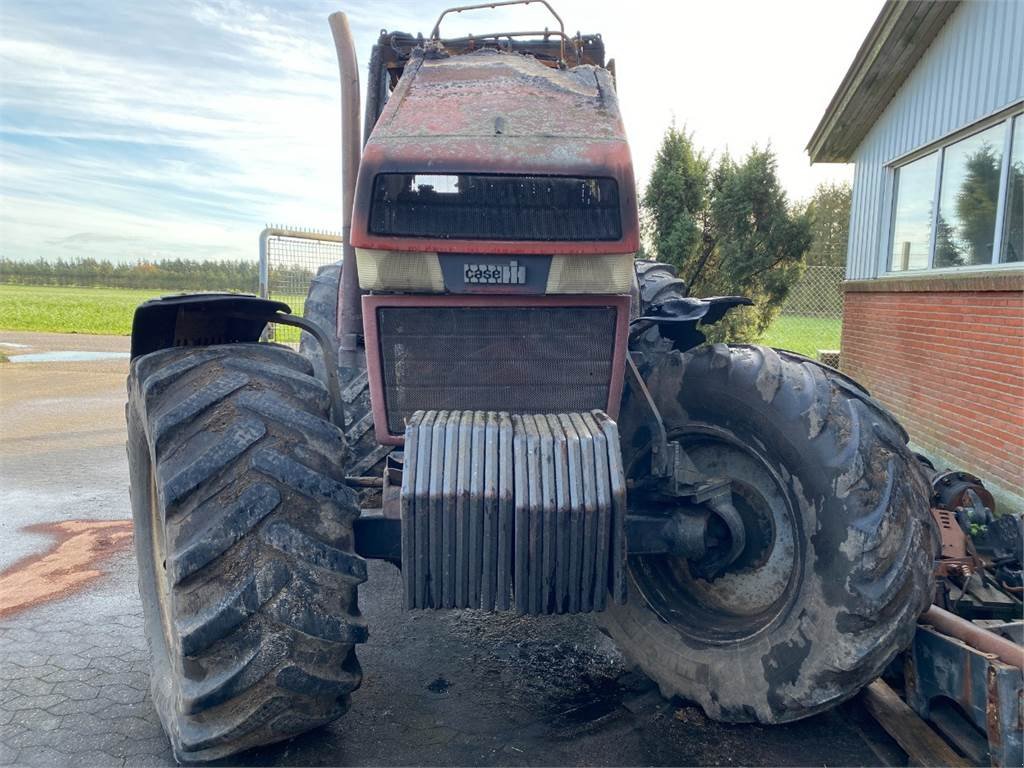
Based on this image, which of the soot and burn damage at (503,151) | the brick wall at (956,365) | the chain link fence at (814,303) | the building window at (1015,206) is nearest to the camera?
the soot and burn damage at (503,151)

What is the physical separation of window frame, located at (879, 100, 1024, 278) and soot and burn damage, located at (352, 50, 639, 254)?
5.21m

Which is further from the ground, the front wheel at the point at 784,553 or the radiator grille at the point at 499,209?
the radiator grille at the point at 499,209

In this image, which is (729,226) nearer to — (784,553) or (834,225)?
(784,553)

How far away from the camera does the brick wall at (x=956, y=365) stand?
255 inches

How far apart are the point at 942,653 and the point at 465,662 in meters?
2.07

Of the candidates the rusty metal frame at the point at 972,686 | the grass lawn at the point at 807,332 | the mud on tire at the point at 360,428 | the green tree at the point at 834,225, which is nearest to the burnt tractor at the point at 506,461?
the rusty metal frame at the point at 972,686

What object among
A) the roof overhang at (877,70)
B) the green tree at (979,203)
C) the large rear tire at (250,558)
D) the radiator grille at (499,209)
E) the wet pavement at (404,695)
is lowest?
the wet pavement at (404,695)

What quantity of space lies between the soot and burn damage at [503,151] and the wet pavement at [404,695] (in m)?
1.92

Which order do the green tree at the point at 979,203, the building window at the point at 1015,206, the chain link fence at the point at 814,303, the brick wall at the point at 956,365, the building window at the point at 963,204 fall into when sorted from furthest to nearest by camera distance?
the chain link fence at the point at 814,303 < the green tree at the point at 979,203 < the building window at the point at 963,204 < the building window at the point at 1015,206 < the brick wall at the point at 956,365

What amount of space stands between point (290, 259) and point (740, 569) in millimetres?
9802

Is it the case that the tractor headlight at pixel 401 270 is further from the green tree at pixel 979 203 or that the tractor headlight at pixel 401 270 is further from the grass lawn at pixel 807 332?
the grass lawn at pixel 807 332

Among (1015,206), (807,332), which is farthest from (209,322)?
(807,332)

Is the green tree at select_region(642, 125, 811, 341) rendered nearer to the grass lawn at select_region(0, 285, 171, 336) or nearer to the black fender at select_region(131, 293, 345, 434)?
the black fender at select_region(131, 293, 345, 434)

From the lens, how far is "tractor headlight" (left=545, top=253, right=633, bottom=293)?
2.88 meters
